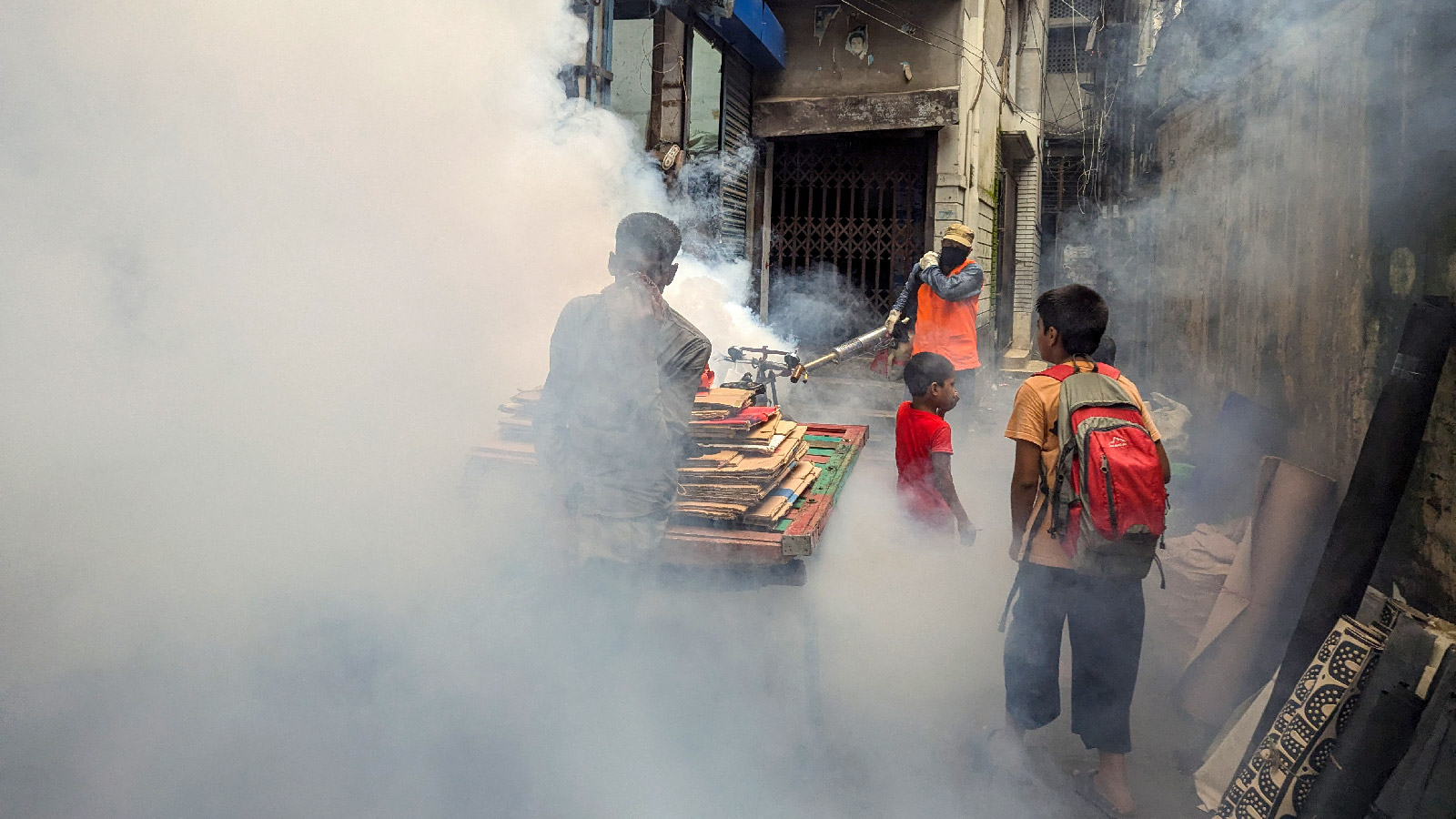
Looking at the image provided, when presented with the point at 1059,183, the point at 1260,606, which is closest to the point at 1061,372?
the point at 1260,606

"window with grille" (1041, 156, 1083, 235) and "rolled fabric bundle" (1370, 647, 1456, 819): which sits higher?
"window with grille" (1041, 156, 1083, 235)

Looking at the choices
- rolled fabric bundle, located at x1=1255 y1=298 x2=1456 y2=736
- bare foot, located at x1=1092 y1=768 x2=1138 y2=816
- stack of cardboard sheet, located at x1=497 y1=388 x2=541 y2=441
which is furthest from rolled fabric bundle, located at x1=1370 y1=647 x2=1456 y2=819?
stack of cardboard sheet, located at x1=497 y1=388 x2=541 y2=441

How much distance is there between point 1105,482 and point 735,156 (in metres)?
7.67

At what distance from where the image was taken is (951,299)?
20.9 ft

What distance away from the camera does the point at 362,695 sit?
2885 mm

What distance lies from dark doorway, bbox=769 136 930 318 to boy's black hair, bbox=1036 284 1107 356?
6963mm

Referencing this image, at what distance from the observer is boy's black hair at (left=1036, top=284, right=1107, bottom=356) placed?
2.92 meters

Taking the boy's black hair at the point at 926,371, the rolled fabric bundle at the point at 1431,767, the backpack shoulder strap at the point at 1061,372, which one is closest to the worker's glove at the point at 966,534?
the boy's black hair at the point at 926,371

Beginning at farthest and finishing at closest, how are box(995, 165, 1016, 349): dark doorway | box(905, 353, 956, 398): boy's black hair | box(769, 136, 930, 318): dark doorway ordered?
box(995, 165, 1016, 349): dark doorway < box(769, 136, 930, 318): dark doorway < box(905, 353, 956, 398): boy's black hair

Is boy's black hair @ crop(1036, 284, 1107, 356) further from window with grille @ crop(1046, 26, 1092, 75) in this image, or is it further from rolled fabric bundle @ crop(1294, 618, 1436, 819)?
window with grille @ crop(1046, 26, 1092, 75)

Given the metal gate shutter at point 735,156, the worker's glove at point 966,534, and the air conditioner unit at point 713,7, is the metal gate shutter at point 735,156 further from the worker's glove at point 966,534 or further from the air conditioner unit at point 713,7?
the worker's glove at point 966,534

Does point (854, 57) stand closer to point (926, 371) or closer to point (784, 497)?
point (926, 371)

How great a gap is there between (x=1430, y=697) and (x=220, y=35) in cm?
402

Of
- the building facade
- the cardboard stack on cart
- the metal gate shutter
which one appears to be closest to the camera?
the cardboard stack on cart
